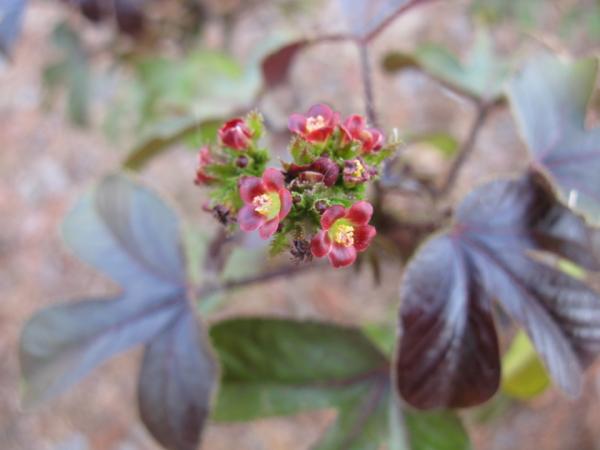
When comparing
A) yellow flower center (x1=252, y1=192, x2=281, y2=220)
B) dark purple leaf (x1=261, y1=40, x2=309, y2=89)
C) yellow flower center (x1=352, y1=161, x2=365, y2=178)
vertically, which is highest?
dark purple leaf (x1=261, y1=40, x2=309, y2=89)

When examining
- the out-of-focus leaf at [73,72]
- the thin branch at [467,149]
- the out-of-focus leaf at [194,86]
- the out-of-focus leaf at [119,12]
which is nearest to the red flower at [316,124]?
the thin branch at [467,149]

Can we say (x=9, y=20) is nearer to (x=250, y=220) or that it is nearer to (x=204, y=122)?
(x=204, y=122)

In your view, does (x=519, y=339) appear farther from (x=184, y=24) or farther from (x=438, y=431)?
(x=184, y=24)

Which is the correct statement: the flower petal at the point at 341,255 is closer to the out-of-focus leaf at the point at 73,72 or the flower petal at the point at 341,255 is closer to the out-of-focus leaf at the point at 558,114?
the out-of-focus leaf at the point at 558,114

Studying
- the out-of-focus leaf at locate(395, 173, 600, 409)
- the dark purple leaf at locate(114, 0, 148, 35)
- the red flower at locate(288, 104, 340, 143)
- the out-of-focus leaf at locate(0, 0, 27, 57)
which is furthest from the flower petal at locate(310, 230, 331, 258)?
the dark purple leaf at locate(114, 0, 148, 35)

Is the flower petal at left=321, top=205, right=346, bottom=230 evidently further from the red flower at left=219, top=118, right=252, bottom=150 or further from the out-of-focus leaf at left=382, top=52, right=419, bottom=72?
the out-of-focus leaf at left=382, top=52, right=419, bottom=72

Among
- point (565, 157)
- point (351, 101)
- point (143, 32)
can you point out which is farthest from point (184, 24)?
point (565, 157)

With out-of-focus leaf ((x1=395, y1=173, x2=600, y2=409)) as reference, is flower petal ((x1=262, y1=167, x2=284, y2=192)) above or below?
above

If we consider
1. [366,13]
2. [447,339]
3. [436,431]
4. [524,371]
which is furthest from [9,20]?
[524,371]
